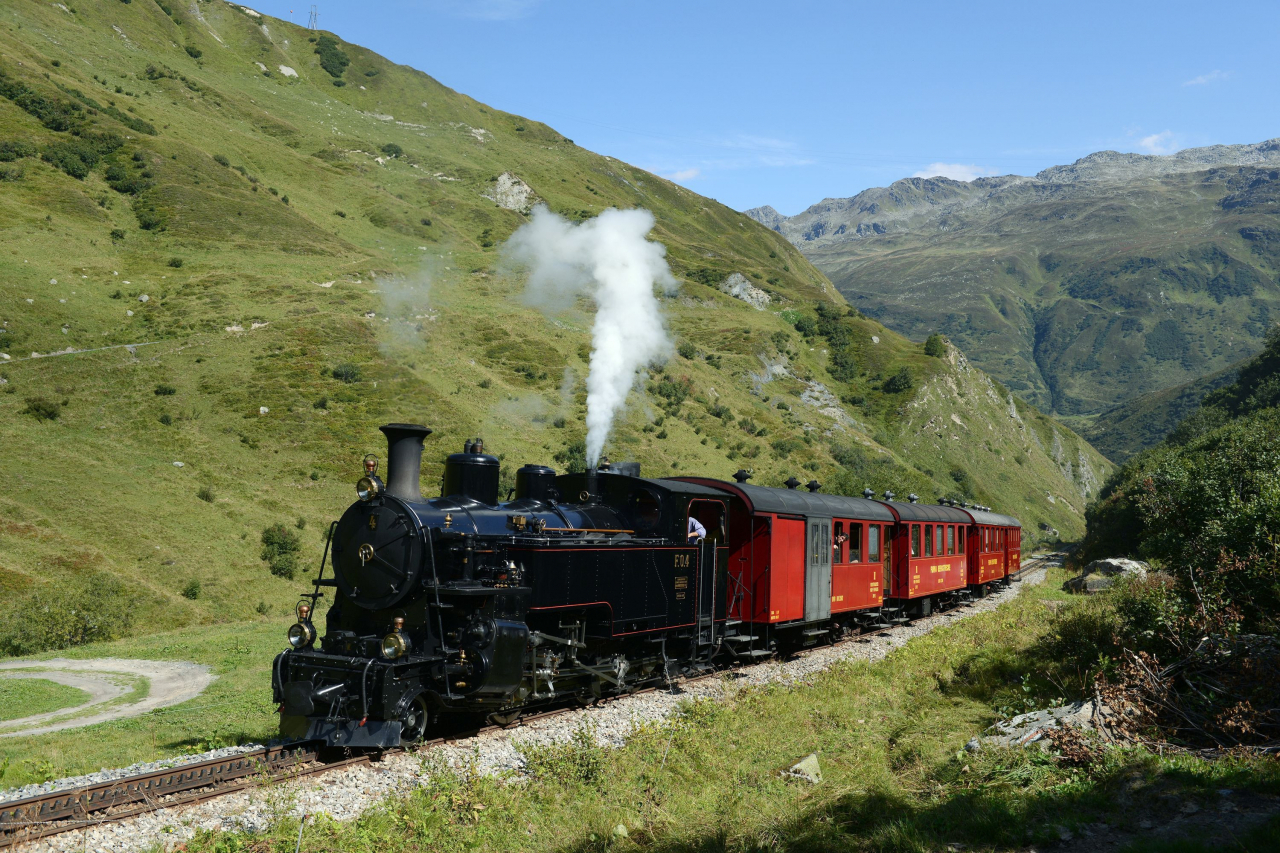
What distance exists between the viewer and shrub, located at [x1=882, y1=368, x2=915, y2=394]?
322 ft

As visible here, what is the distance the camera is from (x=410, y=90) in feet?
526

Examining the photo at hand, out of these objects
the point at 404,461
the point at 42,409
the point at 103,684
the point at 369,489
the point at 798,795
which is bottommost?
the point at 103,684

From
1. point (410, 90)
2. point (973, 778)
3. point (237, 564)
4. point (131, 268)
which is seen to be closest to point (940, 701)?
point (973, 778)

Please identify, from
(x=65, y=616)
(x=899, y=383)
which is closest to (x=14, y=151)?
(x=65, y=616)

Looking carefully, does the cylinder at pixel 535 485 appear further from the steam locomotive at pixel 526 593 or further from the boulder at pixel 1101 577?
the boulder at pixel 1101 577

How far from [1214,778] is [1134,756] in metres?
0.89

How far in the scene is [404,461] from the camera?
10883mm

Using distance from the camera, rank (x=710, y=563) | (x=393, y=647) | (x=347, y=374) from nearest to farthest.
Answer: (x=393, y=647), (x=710, y=563), (x=347, y=374)

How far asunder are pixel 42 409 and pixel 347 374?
52.6ft

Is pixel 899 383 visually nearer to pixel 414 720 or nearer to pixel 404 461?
pixel 404 461

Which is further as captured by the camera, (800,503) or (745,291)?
(745,291)

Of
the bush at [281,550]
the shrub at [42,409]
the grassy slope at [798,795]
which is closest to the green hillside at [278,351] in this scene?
the shrub at [42,409]

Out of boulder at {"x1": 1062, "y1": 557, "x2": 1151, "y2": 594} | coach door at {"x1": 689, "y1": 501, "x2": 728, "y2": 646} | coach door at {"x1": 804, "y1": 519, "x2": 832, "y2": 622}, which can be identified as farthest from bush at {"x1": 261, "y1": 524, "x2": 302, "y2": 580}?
boulder at {"x1": 1062, "y1": 557, "x2": 1151, "y2": 594}

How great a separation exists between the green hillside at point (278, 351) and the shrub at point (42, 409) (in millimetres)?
112
